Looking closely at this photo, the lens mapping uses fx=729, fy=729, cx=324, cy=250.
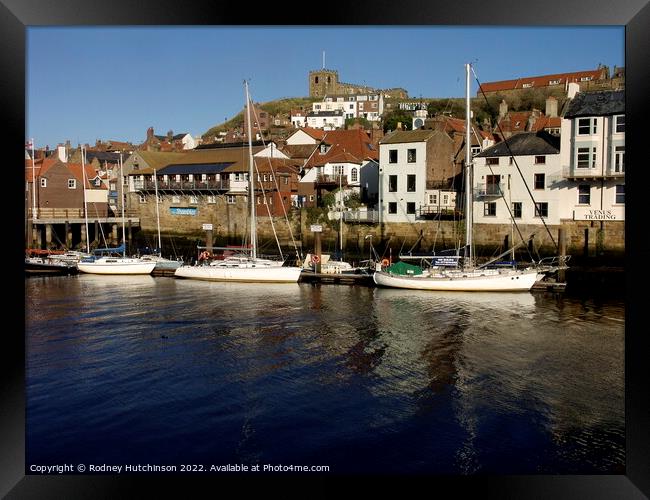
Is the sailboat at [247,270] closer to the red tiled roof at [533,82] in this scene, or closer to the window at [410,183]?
the window at [410,183]

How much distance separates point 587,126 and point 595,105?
2.37 feet

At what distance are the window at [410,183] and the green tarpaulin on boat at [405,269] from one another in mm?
8159

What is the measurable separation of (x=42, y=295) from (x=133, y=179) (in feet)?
72.8

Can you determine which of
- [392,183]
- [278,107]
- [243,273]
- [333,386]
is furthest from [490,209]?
[278,107]

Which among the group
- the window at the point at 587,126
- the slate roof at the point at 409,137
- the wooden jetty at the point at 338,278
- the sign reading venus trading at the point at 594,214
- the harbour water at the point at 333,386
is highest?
the slate roof at the point at 409,137

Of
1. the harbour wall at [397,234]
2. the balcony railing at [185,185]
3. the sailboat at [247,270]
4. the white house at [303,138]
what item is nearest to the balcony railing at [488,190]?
the harbour wall at [397,234]

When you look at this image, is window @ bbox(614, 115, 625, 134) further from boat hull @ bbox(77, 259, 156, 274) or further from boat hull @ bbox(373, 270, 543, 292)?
boat hull @ bbox(77, 259, 156, 274)

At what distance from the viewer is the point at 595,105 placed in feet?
79.7

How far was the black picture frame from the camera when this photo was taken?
6195 mm

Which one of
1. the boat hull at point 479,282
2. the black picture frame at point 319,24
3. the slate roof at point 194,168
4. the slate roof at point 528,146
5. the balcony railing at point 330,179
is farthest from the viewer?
the slate roof at point 194,168

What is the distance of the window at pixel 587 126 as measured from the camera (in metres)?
24.3

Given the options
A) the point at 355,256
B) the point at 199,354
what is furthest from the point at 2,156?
the point at 355,256

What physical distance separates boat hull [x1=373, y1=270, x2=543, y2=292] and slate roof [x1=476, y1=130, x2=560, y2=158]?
222 inches

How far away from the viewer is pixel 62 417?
9516 millimetres
